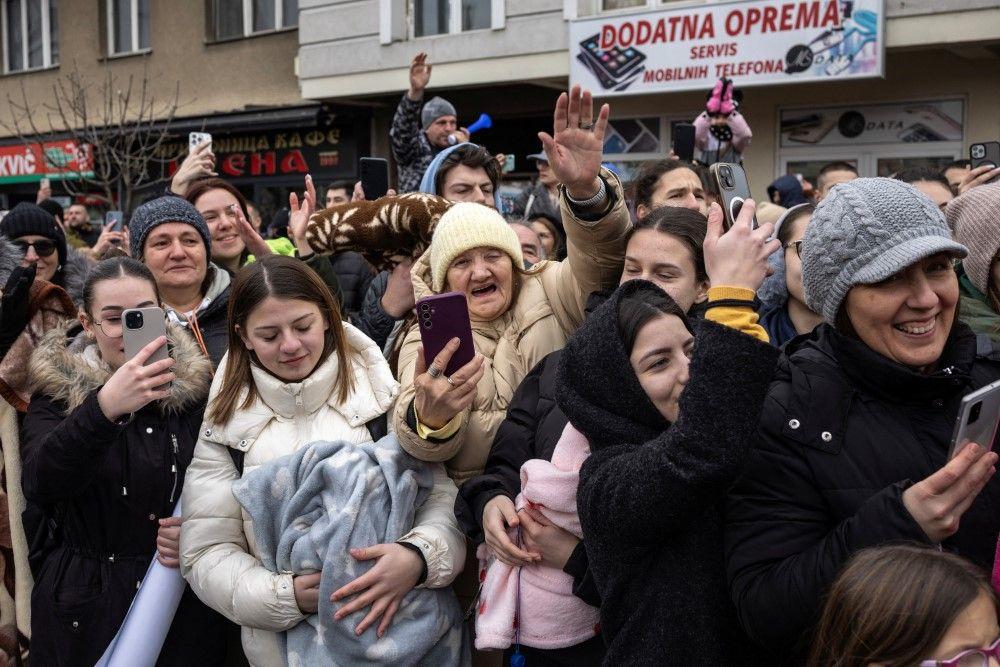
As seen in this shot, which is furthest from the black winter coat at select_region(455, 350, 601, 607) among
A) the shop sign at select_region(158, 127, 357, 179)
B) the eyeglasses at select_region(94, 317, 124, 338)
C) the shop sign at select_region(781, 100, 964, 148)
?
the shop sign at select_region(158, 127, 357, 179)

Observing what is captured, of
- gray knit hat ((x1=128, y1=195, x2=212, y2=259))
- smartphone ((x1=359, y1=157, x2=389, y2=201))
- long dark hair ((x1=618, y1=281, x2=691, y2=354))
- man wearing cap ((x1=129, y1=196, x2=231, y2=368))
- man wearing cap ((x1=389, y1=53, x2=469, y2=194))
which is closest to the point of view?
long dark hair ((x1=618, y1=281, x2=691, y2=354))

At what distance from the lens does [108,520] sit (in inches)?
111

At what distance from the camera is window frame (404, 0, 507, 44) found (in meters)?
11.7

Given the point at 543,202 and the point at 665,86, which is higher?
the point at 665,86

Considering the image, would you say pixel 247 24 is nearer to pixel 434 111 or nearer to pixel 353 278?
pixel 434 111

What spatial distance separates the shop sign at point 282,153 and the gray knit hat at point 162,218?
10.9 m

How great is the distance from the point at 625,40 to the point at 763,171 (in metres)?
2.28

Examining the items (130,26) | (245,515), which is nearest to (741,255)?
(245,515)

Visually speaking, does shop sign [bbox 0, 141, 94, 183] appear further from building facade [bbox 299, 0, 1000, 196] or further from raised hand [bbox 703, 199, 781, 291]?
raised hand [bbox 703, 199, 781, 291]

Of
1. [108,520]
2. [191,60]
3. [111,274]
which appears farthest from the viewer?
[191,60]

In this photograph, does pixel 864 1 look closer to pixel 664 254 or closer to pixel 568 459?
pixel 664 254

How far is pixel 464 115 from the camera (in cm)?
1341

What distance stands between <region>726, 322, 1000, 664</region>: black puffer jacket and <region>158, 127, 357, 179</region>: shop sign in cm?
1304

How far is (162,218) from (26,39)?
1772 cm
